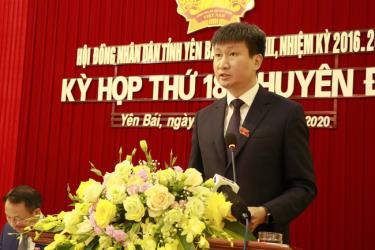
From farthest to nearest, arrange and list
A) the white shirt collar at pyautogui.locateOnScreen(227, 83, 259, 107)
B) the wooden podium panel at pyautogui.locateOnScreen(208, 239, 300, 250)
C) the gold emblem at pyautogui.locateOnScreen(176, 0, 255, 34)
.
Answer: the gold emblem at pyautogui.locateOnScreen(176, 0, 255, 34), the white shirt collar at pyautogui.locateOnScreen(227, 83, 259, 107), the wooden podium panel at pyautogui.locateOnScreen(208, 239, 300, 250)

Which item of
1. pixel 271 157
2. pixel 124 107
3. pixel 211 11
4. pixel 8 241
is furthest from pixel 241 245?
pixel 124 107

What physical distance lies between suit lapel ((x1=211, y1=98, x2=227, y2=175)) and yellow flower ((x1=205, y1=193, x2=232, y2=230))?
1.84 ft

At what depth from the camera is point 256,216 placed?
1502mm

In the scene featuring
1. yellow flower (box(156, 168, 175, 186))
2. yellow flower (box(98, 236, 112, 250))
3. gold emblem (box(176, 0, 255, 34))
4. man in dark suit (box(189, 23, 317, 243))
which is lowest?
yellow flower (box(98, 236, 112, 250))

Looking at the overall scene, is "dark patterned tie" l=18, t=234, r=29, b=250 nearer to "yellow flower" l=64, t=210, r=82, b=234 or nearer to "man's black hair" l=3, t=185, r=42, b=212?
"man's black hair" l=3, t=185, r=42, b=212

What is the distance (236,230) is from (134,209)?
0.25 meters

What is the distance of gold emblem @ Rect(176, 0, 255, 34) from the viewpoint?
4184mm

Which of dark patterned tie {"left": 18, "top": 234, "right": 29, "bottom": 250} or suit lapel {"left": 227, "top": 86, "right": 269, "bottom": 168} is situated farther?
dark patterned tie {"left": 18, "top": 234, "right": 29, "bottom": 250}

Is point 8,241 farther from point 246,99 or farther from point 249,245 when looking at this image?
point 249,245

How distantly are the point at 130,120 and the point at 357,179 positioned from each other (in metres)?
1.83

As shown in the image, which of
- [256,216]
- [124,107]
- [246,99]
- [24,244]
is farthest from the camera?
[124,107]

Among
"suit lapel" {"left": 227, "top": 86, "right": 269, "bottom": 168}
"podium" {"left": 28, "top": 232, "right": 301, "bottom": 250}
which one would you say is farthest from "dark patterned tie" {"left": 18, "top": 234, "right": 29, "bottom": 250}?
"podium" {"left": 28, "top": 232, "right": 301, "bottom": 250}

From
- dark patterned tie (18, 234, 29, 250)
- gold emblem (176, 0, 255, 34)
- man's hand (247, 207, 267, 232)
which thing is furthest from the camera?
gold emblem (176, 0, 255, 34)

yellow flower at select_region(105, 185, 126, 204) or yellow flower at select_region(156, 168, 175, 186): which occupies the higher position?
yellow flower at select_region(156, 168, 175, 186)
